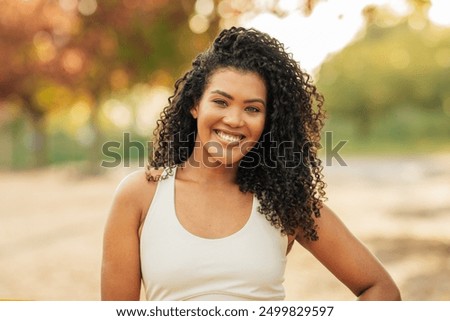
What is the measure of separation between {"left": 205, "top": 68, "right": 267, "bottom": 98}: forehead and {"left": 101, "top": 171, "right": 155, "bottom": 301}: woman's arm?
13.0 inches

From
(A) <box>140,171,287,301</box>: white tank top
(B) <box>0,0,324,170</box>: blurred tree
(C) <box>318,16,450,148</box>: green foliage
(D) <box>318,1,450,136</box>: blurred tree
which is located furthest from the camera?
(C) <box>318,16,450,148</box>: green foliage

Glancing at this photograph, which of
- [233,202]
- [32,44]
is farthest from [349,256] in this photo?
[32,44]

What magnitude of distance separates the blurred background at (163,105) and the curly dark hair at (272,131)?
0.20 meters

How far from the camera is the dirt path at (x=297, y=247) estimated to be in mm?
6301

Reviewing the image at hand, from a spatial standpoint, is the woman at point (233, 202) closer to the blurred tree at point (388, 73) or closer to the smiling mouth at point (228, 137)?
the smiling mouth at point (228, 137)

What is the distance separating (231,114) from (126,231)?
424 mm

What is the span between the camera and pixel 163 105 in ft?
9.98

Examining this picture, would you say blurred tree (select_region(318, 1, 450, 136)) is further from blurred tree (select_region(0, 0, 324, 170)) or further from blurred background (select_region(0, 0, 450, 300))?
blurred tree (select_region(0, 0, 324, 170))

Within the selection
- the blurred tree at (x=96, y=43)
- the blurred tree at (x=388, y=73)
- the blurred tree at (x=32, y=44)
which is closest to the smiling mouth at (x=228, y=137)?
the blurred tree at (x=96, y=43)

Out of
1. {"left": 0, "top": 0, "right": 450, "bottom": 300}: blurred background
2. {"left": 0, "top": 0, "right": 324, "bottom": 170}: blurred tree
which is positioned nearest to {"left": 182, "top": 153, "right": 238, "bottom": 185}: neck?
{"left": 0, "top": 0, "right": 450, "bottom": 300}: blurred background

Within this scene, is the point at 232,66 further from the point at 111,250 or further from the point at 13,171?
the point at 13,171

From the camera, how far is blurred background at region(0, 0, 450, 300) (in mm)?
6020

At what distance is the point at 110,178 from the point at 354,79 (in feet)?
48.8

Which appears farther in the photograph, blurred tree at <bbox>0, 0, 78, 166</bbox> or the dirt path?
blurred tree at <bbox>0, 0, 78, 166</bbox>
